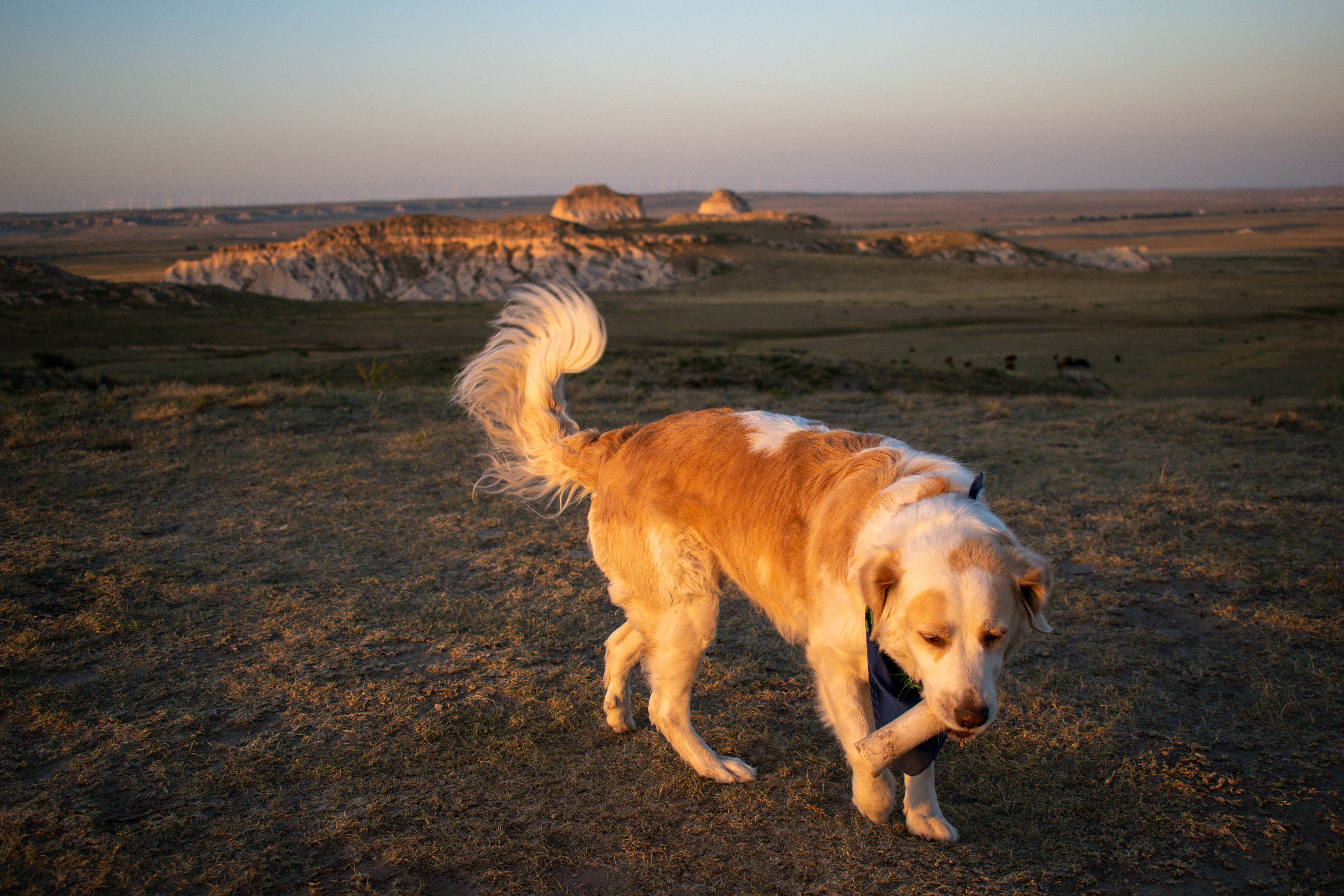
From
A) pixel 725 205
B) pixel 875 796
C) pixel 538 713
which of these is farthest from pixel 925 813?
pixel 725 205

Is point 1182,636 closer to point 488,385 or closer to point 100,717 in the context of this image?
point 488,385

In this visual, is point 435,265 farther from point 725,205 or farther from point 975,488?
point 725,205

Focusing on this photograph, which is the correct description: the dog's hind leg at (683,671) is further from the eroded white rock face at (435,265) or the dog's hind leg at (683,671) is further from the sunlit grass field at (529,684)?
the eroded white rock face at (435,265)

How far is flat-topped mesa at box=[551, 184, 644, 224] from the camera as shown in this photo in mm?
160500

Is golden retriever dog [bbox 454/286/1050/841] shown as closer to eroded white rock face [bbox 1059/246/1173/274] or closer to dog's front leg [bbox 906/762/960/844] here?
dog's front leg [bbox 906/762/960/844]

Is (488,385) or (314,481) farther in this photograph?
(314,481)

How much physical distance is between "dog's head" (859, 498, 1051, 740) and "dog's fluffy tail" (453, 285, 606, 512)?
2089 mm

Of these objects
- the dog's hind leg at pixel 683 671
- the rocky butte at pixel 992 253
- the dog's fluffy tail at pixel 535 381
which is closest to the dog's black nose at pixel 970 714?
the dog's hind leg at pixel 683 671

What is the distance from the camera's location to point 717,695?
14.7 feet

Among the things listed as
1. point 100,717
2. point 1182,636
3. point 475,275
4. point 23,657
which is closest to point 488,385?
point 100,717

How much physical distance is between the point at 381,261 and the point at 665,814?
240ft

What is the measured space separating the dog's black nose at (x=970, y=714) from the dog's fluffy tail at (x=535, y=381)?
94.6 inches

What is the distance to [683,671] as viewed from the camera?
3.74 meters

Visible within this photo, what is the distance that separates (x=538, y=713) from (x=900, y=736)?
1.97 m
